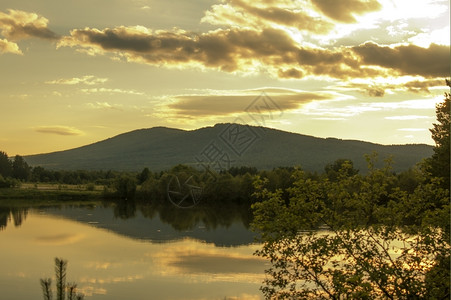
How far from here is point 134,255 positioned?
37625 millimetres

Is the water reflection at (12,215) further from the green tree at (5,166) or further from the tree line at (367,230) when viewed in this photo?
the green tree at (5,166)

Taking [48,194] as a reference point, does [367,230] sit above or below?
above

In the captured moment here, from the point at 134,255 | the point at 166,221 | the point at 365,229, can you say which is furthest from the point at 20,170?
the point at 365,229

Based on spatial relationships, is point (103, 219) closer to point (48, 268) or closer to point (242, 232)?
point (242, 232)

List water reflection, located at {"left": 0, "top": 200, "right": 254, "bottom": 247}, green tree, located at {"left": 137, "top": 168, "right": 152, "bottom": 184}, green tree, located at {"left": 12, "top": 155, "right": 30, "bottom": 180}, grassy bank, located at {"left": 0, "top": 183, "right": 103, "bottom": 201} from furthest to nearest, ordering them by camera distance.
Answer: green tree, located at {"left": 12, "top": 155, "right": 30, "bottom": 180}
green tree, located at {"left": 137, "top": 168, "right": 152, "bottom": 184}
grassy bank, located at {"left": 0, "top": 183, "right": 103, "bottom": 201}
water reflection, located at {"left": 0, "top": 200, "right": 254, "bottom": 247}

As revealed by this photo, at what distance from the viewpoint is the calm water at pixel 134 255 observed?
26.8 meters

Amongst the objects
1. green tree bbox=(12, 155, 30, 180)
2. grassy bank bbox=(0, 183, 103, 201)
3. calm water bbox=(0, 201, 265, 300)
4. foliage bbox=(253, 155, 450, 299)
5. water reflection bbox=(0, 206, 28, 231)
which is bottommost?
calm water bbox=(0, 201, 265, 300)

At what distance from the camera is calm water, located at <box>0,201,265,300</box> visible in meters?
26.8

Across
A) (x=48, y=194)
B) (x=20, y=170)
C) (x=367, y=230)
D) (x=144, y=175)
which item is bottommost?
(x=48, y=194)

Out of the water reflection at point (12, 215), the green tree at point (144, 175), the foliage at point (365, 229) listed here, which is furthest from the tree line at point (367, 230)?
the green tree at point (144, 175)

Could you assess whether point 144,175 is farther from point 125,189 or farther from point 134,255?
point 134,255

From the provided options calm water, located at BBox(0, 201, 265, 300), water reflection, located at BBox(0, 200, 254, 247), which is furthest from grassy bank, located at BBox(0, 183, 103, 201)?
calm water, located at BBox(0, 201, 265, 300)

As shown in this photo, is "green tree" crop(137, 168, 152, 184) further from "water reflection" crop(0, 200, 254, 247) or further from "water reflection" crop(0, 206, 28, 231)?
"water reflection" crop(0, 206, 28, 231)

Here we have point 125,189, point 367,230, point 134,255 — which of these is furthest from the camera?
point 125,189
